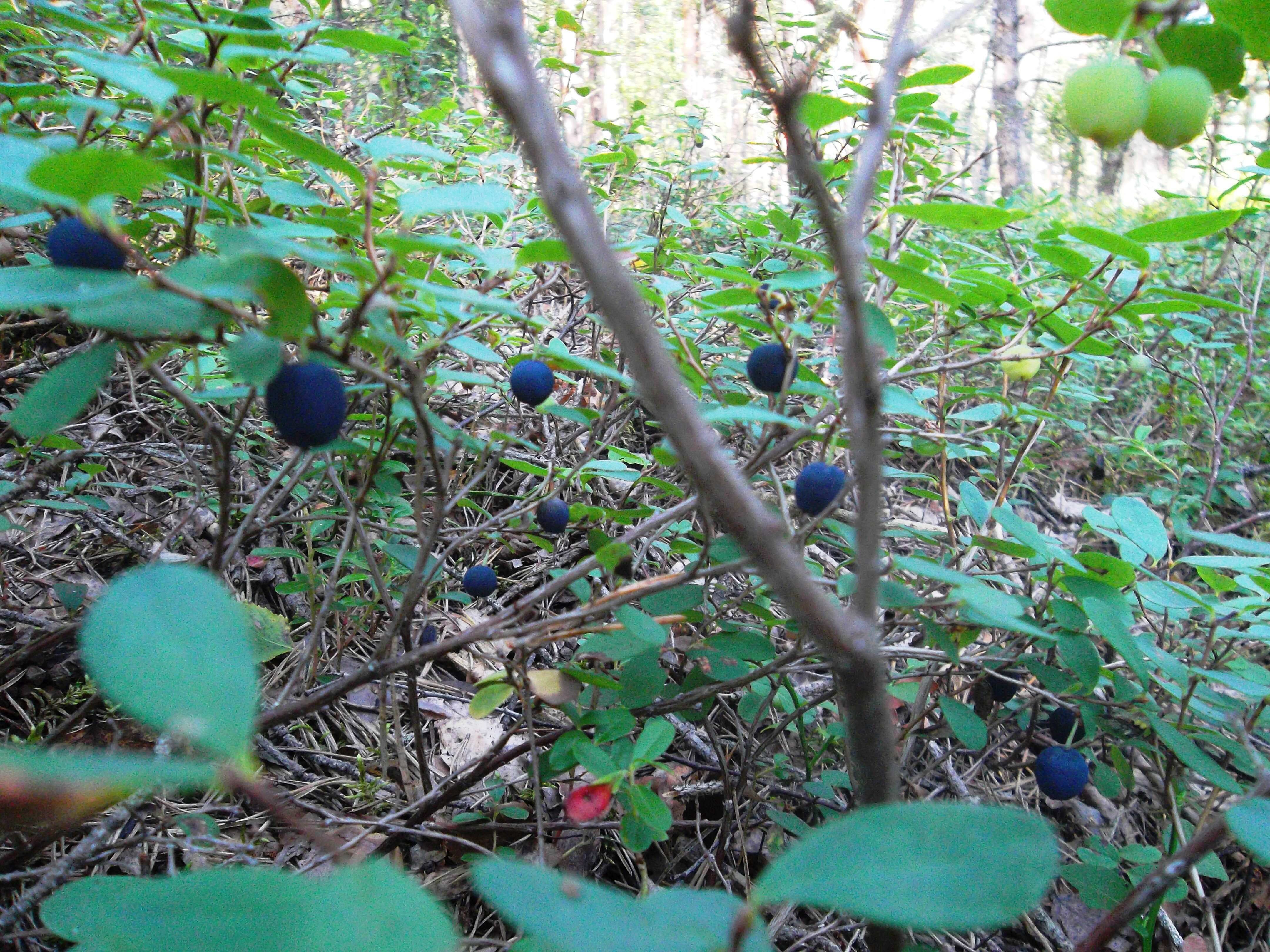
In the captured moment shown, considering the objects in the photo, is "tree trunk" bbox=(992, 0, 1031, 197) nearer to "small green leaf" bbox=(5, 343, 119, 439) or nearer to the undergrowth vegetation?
the undergrowth vegetation

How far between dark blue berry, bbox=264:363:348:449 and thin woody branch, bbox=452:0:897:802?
0.35 m

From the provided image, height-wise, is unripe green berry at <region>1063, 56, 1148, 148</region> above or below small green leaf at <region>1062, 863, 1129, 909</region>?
above

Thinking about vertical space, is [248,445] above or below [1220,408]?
above

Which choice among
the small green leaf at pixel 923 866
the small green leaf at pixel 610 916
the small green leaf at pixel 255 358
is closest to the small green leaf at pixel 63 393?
the small green leaf at pixel 255 358

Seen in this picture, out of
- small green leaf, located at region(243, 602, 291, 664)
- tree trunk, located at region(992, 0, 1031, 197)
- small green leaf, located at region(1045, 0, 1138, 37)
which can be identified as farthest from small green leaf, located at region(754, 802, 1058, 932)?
tree trunk, located at region(992, 0, 1031, 197)

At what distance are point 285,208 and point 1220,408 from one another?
13.7 feet

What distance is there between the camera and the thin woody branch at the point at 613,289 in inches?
15.9

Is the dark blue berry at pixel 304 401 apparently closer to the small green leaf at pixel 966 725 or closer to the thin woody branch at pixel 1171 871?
the thin woody branch at pixel 1171 871

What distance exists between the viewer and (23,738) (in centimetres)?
152

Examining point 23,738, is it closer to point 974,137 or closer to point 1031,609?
point 1031,609

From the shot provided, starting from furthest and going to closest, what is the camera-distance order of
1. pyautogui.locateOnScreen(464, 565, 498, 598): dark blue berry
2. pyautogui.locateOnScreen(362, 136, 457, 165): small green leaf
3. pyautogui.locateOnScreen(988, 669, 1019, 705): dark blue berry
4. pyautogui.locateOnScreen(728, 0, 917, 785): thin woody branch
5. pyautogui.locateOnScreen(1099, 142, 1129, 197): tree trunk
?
1. pyautogui.locateOnScreen(1099, 142, 1129, 197): tree trunk
2. pyautogui.locateOnScreen(464, 565, 498, 598): dark blue berry
3. pyautogui.locateOnScreen(988, 669, 1019, 705): dark blue berry
4. pyautogui.locateOnScreen(362, 136, 457, 165): small green leaf
5. pyautogui.locateOnScreen(728, 0, 917, 785): thin woody branch

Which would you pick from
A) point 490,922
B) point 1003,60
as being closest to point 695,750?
point 490,922

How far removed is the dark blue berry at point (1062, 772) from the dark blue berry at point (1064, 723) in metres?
0.04

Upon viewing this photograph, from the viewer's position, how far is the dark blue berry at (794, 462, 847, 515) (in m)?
1.07
